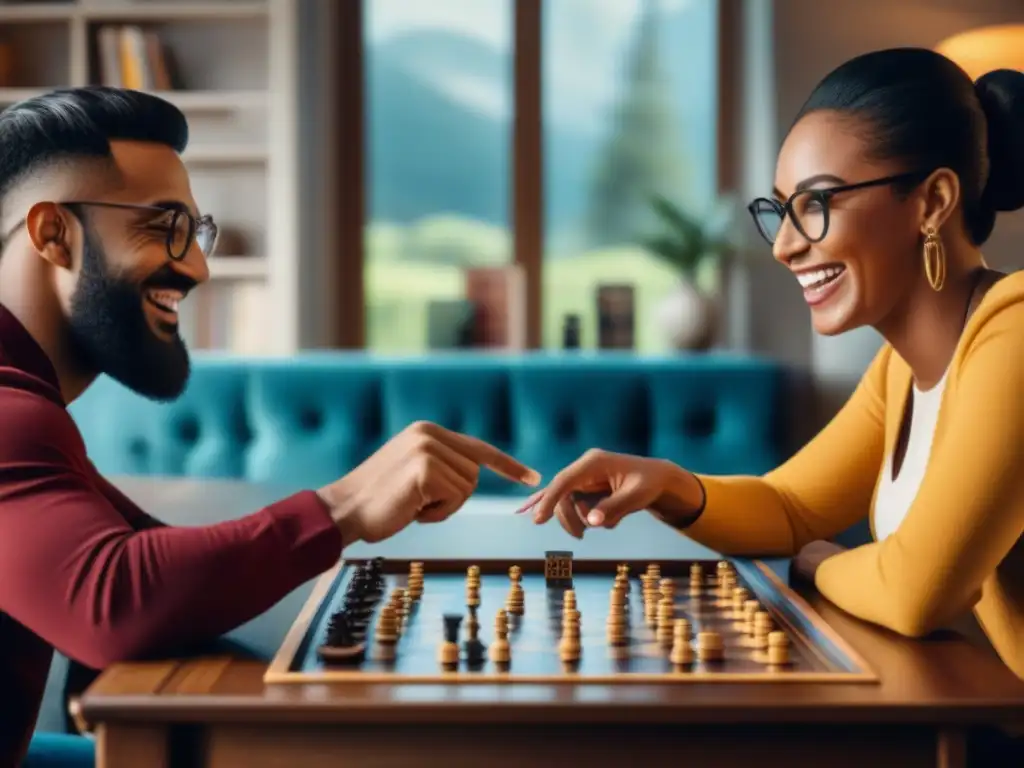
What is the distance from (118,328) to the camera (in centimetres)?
127

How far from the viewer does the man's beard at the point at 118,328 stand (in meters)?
1.24

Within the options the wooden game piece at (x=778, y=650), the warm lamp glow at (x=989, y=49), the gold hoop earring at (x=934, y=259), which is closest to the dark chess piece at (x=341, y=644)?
the wooden game piece at (x=778, y=650)

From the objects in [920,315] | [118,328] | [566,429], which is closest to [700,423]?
[566,429]

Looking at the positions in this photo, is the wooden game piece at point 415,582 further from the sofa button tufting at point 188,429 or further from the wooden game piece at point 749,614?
the sofa button tufting at point 188,429

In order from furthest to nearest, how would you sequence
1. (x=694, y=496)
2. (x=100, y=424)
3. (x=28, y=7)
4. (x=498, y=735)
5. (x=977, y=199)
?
(x=28, y=7), (x=100, y=424), (x=694, y=496), (x=977, y=199), (x=498, y=735)

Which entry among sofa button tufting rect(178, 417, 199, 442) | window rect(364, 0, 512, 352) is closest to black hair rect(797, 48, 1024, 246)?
sofa button tufting rect(178, 417, 199, 442)

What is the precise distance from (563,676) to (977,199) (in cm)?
70

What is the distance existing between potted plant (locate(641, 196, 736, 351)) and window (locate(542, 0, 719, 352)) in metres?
0.36

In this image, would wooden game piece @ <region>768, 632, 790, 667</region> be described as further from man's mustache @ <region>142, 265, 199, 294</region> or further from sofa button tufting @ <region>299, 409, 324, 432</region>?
sofa button tufting @ <region>299, 409, 324, 432</region>

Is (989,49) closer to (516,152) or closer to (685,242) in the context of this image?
(685,242)

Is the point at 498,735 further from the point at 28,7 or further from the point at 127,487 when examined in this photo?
the point at 28,7

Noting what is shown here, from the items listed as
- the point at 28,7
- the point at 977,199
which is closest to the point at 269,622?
the point at 977,199

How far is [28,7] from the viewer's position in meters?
3.56

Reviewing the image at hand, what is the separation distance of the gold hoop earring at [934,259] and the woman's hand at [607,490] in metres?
0.37
